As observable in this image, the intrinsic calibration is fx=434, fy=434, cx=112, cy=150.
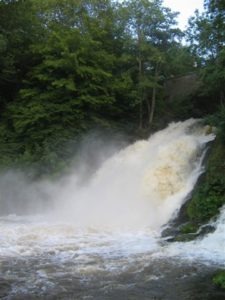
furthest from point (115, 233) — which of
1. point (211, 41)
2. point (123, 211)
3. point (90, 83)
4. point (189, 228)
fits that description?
point (90, 83)

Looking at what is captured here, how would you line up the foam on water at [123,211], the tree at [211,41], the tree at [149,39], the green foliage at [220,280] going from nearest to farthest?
the green foliage at [220,280]
the foam on water at [123,211]
the tree at [211,41]
the tree at [149,39]

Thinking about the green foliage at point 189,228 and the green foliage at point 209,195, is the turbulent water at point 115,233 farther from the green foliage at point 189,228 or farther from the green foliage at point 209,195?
the green foliage at point 189,228

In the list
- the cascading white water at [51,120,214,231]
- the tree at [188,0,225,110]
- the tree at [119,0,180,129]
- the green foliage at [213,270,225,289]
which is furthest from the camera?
the tree at [119,0,180,129]

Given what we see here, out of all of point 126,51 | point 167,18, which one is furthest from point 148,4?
point 126,51

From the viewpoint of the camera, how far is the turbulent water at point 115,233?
720 centimetres

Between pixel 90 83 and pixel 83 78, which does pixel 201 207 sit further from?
pixel 83 78

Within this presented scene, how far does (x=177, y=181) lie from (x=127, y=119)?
6947 mm

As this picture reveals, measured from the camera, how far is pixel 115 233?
1092 centimetres

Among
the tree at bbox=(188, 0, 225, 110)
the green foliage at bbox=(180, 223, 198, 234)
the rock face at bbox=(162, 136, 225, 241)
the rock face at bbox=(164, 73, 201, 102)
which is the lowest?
the green foliage at bbox=(180, 223, 198, 234)

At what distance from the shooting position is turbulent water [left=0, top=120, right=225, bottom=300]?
720 cm

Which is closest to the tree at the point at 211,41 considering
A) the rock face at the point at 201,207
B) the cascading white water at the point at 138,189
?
the cascading white water at the point at 138,189

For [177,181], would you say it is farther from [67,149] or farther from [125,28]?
[125,28]

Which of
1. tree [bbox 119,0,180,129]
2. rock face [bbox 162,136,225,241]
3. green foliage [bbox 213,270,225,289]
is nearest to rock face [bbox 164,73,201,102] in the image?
tree [bbox 119,0,180,129]

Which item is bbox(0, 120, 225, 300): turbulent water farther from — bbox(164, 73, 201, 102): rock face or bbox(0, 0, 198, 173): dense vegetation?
bbox(164, 73, 201, 102): rock face
